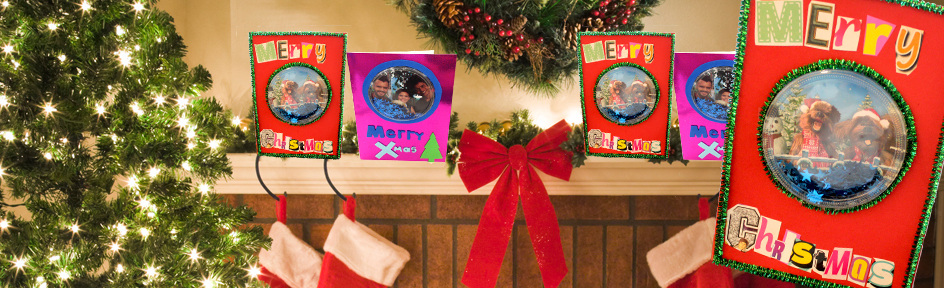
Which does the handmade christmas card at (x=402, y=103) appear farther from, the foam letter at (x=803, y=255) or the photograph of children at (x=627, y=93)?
the foam letter at (x=803, y=255)

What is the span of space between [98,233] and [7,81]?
26cm

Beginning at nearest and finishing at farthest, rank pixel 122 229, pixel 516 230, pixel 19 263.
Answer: pixel 19 263 → pixel 122 229 → pixel 516 230

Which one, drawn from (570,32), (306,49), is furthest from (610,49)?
(306,49)

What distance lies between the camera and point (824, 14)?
594mm

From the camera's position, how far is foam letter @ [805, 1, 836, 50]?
0.59m

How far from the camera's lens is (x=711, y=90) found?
0.94 meters

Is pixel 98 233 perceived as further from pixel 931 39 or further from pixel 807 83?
pixel 931 39

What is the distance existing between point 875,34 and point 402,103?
2.63 ft

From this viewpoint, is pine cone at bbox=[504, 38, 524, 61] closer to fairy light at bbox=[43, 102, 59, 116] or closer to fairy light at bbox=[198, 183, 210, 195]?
fairy light at bbox=[198, 183, 210, 195]

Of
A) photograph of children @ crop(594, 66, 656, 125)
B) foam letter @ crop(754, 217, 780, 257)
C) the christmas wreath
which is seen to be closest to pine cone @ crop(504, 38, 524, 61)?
the christmas wreath

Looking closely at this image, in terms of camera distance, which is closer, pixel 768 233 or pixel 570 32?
pixel 768 233

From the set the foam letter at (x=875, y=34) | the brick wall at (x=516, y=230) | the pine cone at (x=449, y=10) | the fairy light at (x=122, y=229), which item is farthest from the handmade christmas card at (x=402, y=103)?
the foam letter at (x=875, y=34)

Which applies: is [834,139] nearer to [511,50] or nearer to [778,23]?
[778,23]

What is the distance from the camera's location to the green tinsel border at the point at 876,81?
579 millimetres
